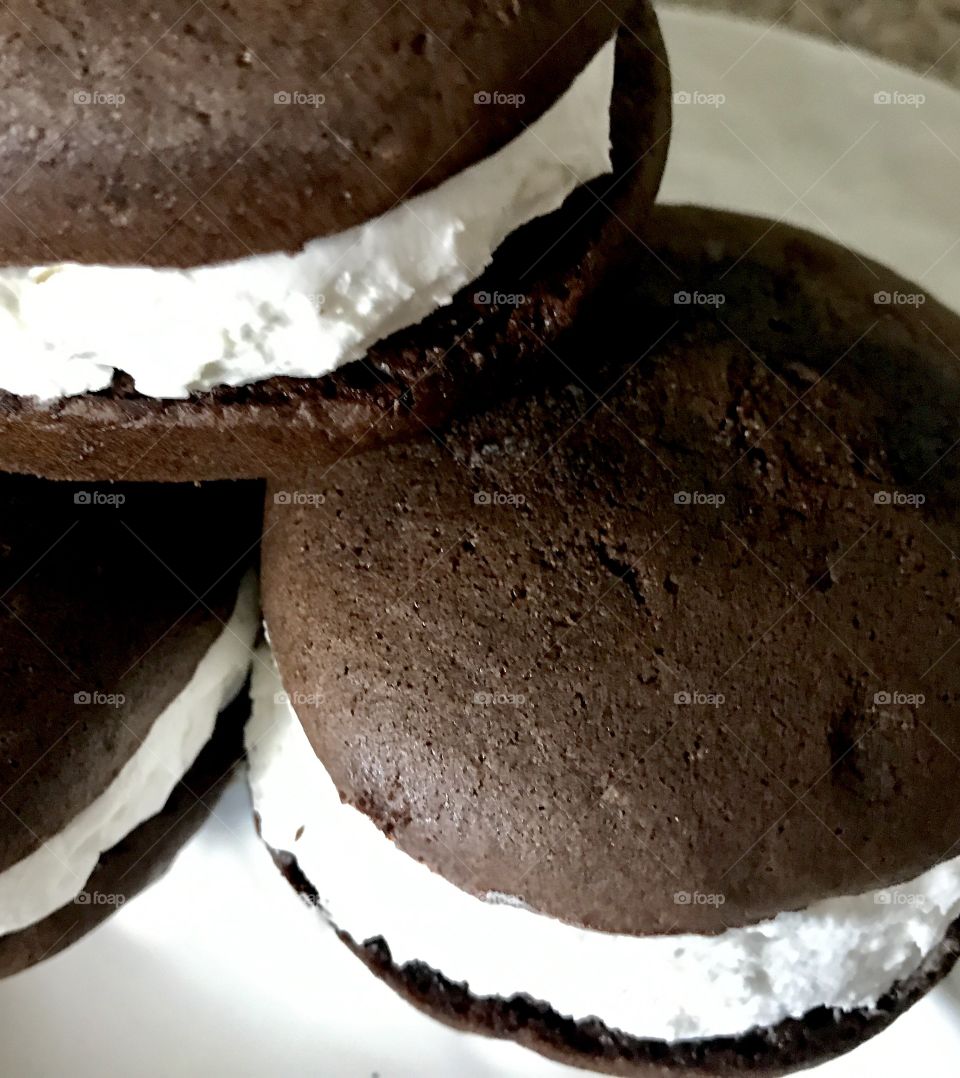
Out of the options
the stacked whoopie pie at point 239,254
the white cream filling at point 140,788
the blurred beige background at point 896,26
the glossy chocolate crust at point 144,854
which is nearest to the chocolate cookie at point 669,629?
the stacked whoopie pie at point 239,254

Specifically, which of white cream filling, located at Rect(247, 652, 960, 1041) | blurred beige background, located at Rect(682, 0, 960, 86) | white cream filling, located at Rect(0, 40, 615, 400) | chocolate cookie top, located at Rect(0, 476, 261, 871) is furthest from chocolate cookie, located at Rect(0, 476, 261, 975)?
blurred beige background, located at Rect(682, 0, 960, 86)

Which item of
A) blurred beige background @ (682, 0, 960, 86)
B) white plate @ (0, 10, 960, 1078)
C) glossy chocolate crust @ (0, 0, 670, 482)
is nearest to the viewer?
glossy chocolate crust @ (0, 0, 670, 482)

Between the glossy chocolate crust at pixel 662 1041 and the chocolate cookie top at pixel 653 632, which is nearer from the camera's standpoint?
the chocolate cookie top at pixel 653 632

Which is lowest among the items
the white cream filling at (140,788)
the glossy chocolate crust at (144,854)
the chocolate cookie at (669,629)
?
the glossy chocolate crust at (144,854)

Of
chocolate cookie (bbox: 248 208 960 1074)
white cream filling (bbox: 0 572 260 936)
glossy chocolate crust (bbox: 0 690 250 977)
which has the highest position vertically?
chocolate cookie (bbox: 248 208 960 1074)

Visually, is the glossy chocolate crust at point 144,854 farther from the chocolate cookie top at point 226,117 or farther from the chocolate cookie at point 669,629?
the chocolate cookie top at point 226,117

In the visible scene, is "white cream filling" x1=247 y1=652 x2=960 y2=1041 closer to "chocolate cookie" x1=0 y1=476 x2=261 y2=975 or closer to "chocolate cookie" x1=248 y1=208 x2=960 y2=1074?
"chocolate cookie" x1=248 y1=208 x2=960 y2=1074

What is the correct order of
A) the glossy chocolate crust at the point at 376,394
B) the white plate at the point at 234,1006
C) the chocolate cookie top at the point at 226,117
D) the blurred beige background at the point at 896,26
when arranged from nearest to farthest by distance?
the chocolate cookie top at the point at 226,117 < the glossy chocolate crust at the point at 376,394 < the white plate at the point at 234,1006 < the blurred beige background at the point at 896,26
